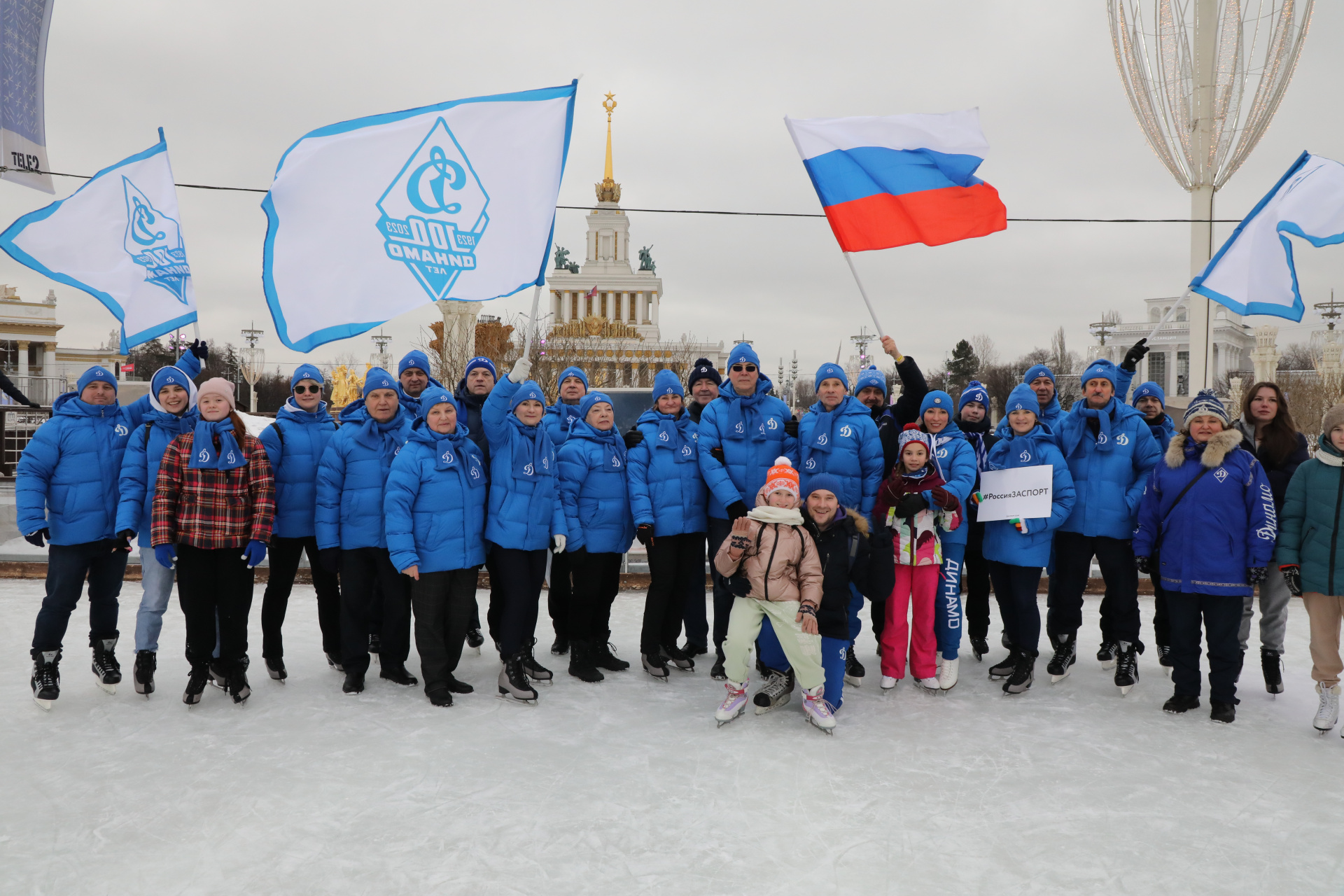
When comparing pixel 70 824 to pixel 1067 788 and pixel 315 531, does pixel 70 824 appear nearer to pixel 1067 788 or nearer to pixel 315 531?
pixel 315 531

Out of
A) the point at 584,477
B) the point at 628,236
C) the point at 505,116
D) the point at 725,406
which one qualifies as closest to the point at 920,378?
the point at 725,406

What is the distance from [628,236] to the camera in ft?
311

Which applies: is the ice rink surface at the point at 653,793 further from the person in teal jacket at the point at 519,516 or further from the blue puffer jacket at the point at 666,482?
the blue puffer jacket at the point at 666,482

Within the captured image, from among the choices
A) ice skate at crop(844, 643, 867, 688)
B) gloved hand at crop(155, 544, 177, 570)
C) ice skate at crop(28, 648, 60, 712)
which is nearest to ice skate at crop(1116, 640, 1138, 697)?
ice skate at crop(844, 643, 867, 688)

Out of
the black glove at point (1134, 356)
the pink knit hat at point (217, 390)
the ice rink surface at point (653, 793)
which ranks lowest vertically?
the ice rink surface at point (653, 793)

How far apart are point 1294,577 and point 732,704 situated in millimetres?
2997

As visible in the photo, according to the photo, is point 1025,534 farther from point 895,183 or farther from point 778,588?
point 895,183

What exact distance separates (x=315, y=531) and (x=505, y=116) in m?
2.54

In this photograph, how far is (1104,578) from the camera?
16.1 feet

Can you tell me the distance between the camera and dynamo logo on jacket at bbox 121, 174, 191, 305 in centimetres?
507

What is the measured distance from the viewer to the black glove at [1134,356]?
515 centimetres

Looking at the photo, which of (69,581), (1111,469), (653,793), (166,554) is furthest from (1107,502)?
→ (69,581)

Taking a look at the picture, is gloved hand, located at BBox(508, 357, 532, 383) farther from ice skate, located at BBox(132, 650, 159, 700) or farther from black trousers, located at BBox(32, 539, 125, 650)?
ice skate, located at BBox(132, 650, 159, 700)

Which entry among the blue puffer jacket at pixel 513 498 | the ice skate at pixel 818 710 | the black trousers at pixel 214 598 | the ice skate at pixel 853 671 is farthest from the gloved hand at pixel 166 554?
the ice skate at pixel 853 671
